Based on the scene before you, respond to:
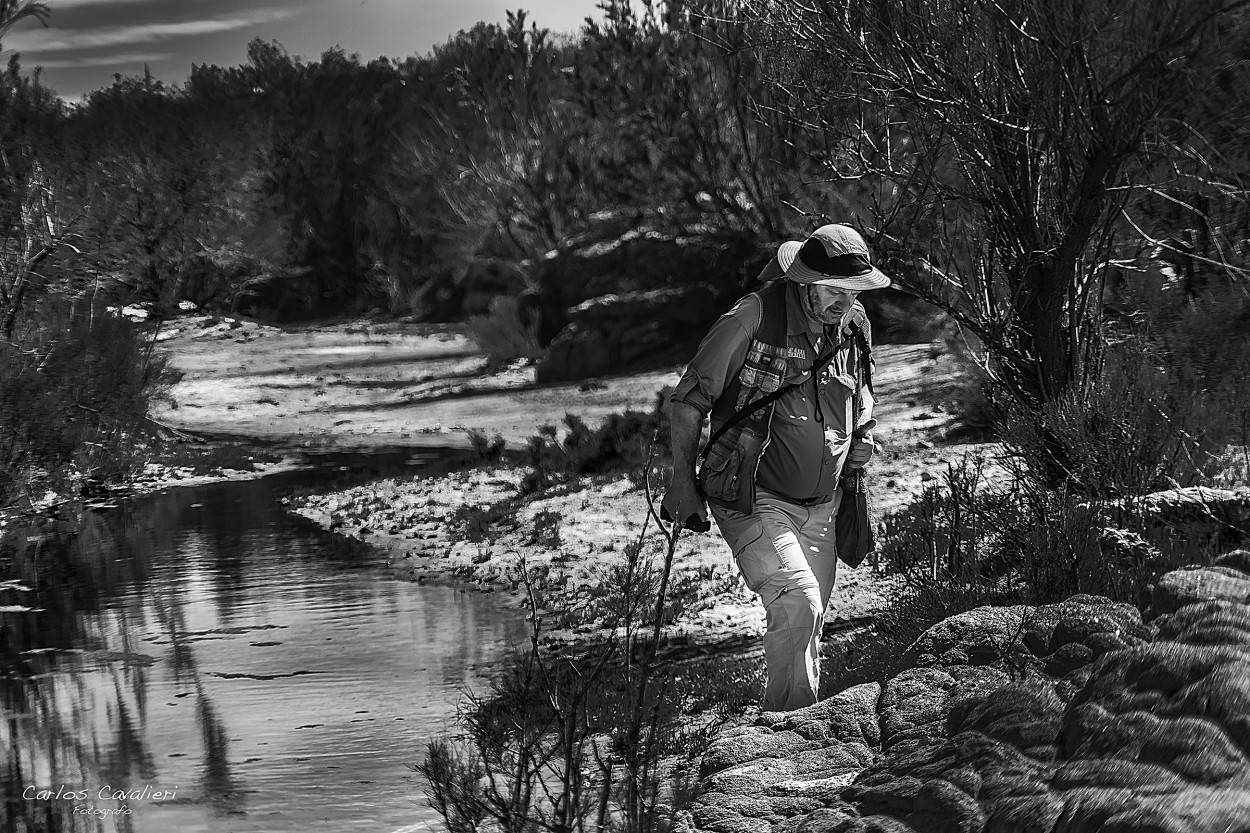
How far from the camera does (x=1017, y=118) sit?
682cm

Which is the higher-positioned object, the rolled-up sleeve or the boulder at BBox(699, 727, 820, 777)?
the rolled-up sleeve

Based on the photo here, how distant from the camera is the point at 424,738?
5.78 meters

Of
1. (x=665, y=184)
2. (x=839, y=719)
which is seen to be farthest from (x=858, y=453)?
(x=665, y=184)

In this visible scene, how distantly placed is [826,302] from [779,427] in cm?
45

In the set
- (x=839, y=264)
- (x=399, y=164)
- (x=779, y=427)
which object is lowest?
(x=779, y=427)

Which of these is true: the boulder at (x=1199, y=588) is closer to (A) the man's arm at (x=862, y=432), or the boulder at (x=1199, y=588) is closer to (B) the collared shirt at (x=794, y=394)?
(B) the collared shirt at (x=794, y=394)

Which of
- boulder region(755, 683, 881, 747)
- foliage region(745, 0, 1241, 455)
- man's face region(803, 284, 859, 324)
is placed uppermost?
foliage region(745, 0, 1241, 455)

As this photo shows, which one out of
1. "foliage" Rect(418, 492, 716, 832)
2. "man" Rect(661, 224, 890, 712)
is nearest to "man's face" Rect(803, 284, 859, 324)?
"man" Rect(661, 224, 890, 712)

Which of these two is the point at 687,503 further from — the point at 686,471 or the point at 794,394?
the point at 794,394

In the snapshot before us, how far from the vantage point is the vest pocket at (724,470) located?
4.37 meters

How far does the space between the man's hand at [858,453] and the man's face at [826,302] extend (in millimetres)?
489

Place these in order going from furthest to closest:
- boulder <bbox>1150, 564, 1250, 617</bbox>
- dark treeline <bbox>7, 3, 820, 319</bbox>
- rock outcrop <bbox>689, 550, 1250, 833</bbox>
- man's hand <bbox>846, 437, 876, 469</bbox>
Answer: dark treeline <bbox>7, 3, 820, 319</bbox> < man's hand <bbox>846, 437, 876, 469</bbox> < boulder <bbox>1150, 564, 1250, 617</bbox> < rock outcrop <bbox>689, 550, 1250, 833</bbox>

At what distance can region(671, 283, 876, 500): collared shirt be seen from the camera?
443 cm

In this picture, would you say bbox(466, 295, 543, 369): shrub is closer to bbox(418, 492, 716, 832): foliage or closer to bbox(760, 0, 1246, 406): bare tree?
bbox(760, 0, 1246, 406): bare tree
